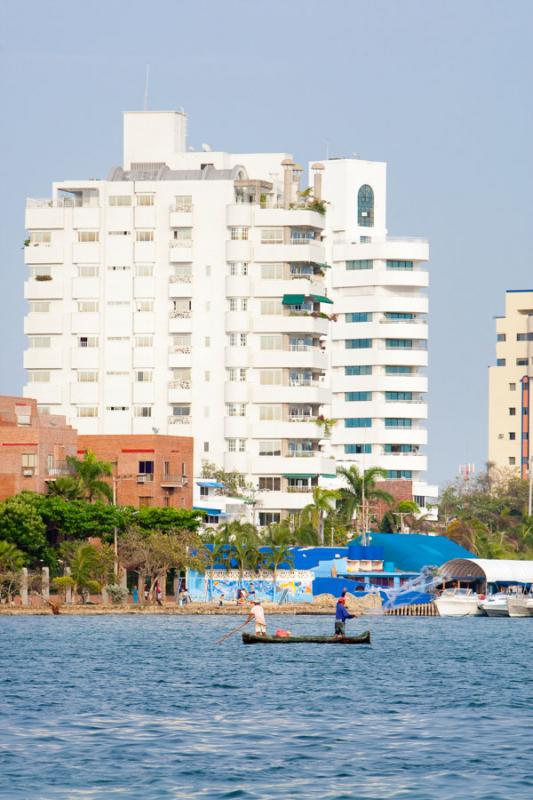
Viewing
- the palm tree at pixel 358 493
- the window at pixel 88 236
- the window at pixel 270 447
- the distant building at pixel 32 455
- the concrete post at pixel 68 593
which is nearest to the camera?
the concrete post at pixel 68 593

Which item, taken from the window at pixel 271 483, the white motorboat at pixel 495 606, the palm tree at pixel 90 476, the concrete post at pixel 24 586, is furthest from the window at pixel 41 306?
the white motorboat at pixel 495 606

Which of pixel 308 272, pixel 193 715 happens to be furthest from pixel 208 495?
pixel 193 715

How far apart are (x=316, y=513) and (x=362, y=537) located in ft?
15.0

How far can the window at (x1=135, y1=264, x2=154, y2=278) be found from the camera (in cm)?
19075

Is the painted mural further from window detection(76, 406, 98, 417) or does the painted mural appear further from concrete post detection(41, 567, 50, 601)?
window detection(76, 406, 98, 417)

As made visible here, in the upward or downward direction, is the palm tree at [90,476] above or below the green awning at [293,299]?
below

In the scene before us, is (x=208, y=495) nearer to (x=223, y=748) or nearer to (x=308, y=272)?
(x=308, y=272)

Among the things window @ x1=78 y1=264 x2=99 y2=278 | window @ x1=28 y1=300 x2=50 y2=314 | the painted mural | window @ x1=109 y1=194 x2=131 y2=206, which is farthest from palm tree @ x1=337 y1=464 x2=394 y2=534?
window @ x1=28 y1=300 x2=50 y2=314

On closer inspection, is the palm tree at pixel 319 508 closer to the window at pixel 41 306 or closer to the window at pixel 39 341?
the window at pixel 39 341

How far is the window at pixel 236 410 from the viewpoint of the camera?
18562 cm

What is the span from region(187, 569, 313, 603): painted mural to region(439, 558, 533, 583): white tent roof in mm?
13418

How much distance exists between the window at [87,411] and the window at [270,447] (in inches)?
717

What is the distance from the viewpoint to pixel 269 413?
7254 inches

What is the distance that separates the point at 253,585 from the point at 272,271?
39.0 meters
